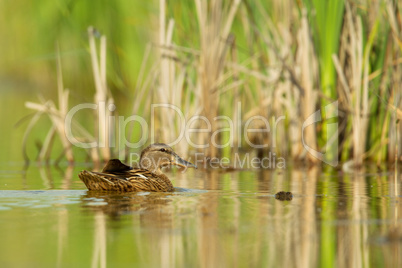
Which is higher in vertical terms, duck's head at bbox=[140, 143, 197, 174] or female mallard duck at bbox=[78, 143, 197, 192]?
duck's head at bbox=[140, 143, 197, 174]

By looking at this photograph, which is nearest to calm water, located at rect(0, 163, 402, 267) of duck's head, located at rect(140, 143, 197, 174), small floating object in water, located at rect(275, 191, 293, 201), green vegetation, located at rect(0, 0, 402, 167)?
small floating object in water, located at rect(275, 191, 293, 201)

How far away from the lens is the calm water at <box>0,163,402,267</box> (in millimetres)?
4988

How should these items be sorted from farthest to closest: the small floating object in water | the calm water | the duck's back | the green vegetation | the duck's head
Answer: the green vegetation < the duck's head < the duck's back < the small floating object in water < the calm water

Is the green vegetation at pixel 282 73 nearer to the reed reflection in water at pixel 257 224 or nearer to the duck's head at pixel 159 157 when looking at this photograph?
the reed reflection in water at pixel 257 224

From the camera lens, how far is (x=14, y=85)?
89.1 ft

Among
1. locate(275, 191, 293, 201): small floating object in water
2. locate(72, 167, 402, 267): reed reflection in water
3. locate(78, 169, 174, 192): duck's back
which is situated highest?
locate(78, 169, 174, 192): duck's back

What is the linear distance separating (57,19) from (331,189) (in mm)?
8610

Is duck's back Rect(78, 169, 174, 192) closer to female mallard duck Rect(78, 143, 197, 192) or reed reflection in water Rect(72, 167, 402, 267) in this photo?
female mallard duck Rect(78, 143, 197, 192)

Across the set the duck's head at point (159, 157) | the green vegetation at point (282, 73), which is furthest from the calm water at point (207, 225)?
the green vegetation at point (282, 73)

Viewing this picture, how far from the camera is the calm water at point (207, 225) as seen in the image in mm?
4988

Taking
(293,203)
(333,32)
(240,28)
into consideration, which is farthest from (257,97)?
(293,203)

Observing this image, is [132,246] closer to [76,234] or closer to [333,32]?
[76,234]

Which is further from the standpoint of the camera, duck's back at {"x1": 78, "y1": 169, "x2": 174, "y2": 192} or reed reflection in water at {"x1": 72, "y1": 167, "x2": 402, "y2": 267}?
duck's back at {"x1": 78, "y1": 169, "x2": 174, "y2": 192}

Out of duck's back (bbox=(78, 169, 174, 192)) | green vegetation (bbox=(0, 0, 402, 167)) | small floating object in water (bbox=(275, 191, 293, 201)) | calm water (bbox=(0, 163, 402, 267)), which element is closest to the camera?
calm water (bbox=(0, 163, 402, 267))
